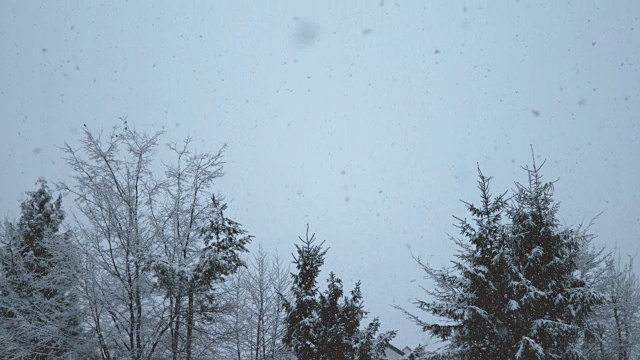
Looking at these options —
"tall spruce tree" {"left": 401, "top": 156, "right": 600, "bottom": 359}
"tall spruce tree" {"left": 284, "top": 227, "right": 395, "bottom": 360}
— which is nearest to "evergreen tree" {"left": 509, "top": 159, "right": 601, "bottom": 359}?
"tall spruce tree" {"left": 401, "top": 156, "right": 600, "bottom": 359}

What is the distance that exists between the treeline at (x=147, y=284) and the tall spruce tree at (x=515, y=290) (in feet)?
11.1

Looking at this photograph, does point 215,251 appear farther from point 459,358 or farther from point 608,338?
point 608,338

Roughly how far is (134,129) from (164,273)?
4953 mm

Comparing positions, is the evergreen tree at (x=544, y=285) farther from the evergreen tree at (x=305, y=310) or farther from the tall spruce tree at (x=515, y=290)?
the evergreen tree at (x=305, y=310)

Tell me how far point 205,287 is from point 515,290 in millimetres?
8012

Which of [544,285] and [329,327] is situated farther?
[329,327]

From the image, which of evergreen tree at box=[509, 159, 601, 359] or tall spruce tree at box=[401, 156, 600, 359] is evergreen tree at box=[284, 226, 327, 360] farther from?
evergreen tree at box=[509, 159, 601, 359]

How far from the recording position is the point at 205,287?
11766 mm

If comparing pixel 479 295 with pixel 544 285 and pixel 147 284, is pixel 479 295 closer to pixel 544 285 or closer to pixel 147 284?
pixel 544 285

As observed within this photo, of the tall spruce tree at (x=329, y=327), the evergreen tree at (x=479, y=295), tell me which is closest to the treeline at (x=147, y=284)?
the tall spruce tree at (x=329, y=327)

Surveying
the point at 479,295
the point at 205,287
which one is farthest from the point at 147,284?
the point at 479,295

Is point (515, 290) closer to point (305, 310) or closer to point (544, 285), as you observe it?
point (544, 285)

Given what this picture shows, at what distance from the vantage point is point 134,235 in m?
11.0

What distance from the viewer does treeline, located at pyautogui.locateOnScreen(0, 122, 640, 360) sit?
1020 centimetres
